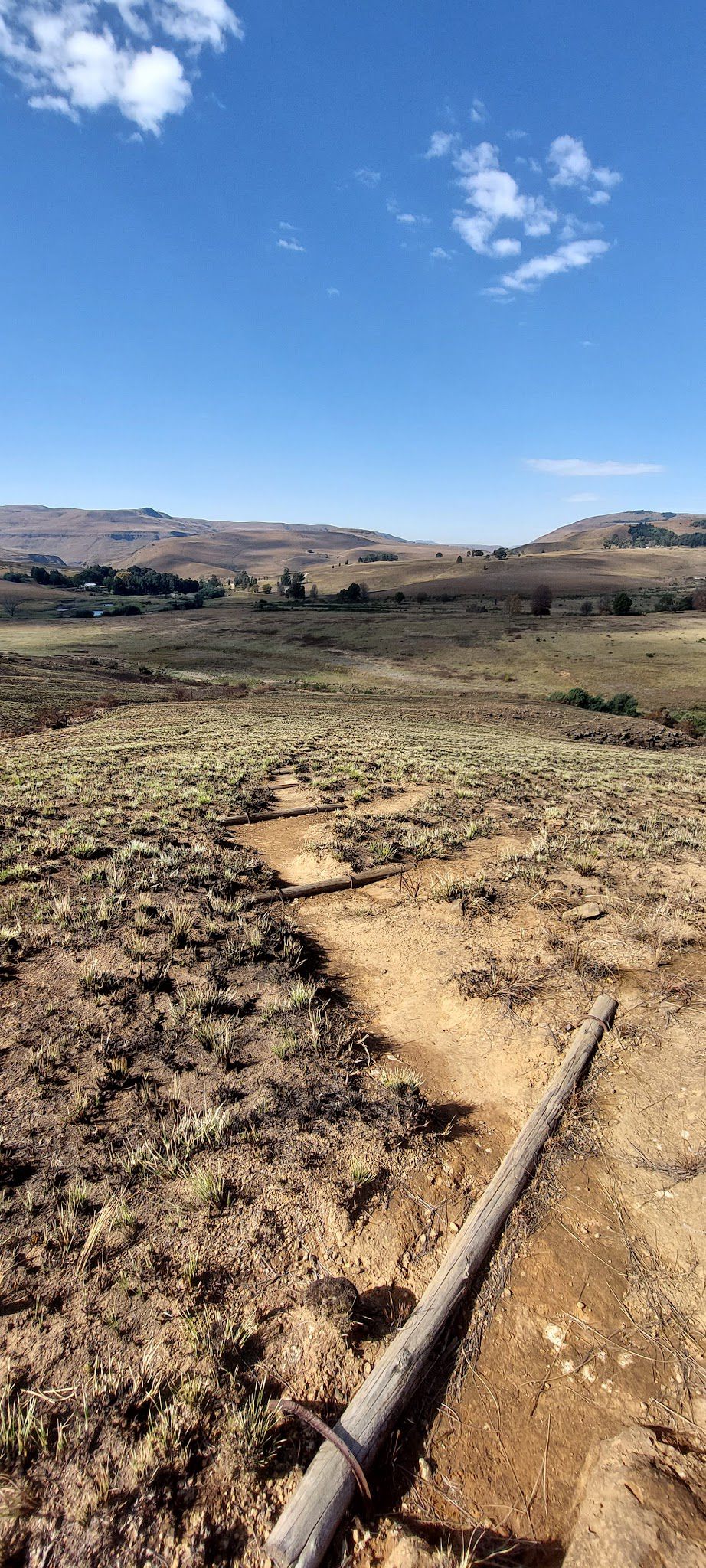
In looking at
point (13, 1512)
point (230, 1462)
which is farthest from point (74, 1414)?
point (230, 1462)

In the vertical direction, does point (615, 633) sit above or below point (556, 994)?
above

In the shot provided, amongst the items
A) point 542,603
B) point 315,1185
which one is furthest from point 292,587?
point 315,1185

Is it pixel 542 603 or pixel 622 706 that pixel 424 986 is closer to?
pixel 622 706

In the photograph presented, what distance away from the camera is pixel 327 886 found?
9375mm

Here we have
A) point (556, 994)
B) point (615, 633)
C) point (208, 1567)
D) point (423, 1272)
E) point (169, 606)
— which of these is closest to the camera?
point (208, 1567)

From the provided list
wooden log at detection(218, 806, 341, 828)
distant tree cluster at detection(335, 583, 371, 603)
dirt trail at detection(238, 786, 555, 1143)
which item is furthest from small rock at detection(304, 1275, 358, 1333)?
distant tree cluster at detection(335, 583, 371, 603)

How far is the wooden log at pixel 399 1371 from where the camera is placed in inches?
99.9

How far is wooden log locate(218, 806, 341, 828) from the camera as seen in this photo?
478 inches

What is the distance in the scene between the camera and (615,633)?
79.8 meters

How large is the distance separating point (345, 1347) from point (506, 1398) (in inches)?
35.6

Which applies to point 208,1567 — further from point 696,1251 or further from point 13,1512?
point 696,1251

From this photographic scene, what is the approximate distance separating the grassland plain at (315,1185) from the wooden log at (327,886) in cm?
29

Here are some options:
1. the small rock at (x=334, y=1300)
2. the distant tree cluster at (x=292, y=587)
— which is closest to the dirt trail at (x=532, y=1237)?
the small rock at (x=334, y=1300)

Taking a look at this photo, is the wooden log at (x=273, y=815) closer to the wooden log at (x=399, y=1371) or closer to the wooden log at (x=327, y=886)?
the wooden log at (x=327, y=886)
